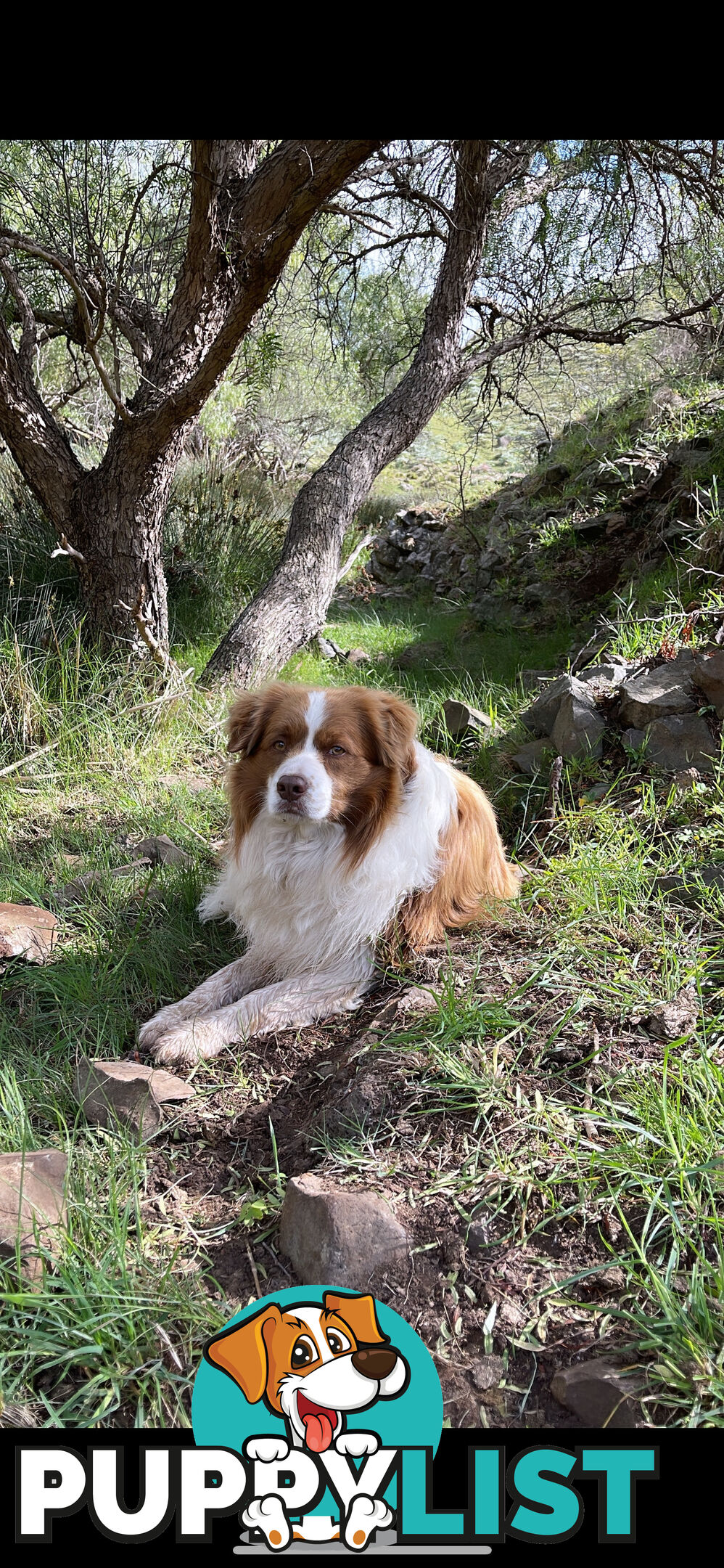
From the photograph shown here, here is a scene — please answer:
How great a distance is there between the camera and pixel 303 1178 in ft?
7.41

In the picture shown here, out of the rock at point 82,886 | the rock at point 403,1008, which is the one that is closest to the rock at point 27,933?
the rock at point 82,886

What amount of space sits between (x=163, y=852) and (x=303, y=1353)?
9.28 ft

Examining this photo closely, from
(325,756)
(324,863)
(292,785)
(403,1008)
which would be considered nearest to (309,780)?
(292,785)

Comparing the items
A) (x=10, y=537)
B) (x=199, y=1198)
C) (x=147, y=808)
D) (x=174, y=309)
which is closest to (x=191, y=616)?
(x=10, y=537)

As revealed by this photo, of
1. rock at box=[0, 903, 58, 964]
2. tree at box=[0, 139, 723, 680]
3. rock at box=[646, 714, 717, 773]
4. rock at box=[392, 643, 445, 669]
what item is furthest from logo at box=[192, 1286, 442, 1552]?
Answer: rock at box=[392, 643, 445, 669]

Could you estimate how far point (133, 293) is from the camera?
21.3ft

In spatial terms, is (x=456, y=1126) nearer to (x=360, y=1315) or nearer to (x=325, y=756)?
(x=360, y=1315)

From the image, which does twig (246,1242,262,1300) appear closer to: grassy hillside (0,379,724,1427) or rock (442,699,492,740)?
grassy hillside (0,379,724,1427)

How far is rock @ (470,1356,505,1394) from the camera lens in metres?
1.83

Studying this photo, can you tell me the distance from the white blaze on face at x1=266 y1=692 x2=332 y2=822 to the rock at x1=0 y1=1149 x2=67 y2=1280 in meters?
1.23

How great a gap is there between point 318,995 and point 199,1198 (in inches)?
36.0

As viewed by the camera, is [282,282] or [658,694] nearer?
[658,694]

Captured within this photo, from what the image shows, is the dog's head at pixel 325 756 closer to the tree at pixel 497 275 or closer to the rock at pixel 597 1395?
the rock at pixel 597 1395

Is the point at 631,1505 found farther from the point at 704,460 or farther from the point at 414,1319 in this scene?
the point at 704,460
